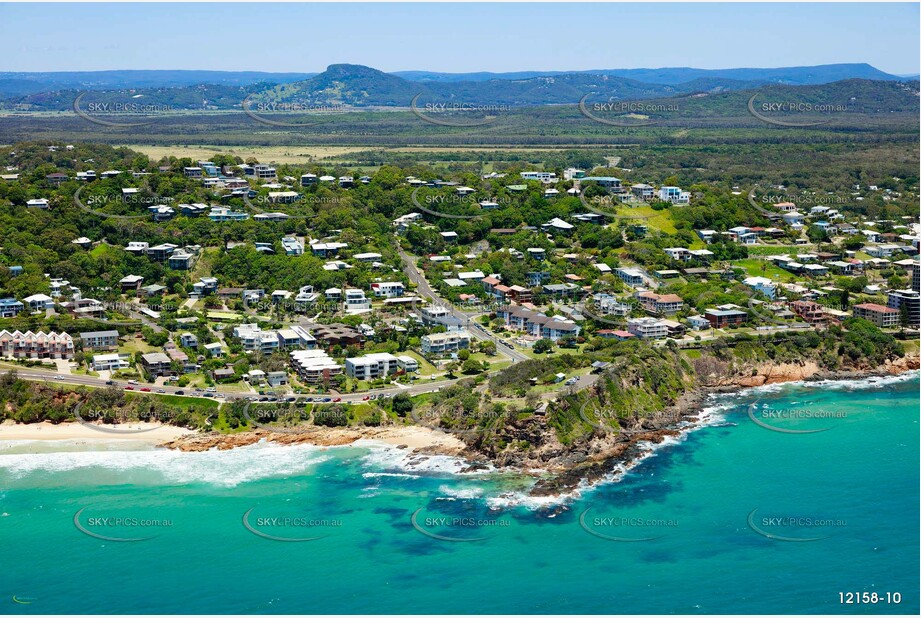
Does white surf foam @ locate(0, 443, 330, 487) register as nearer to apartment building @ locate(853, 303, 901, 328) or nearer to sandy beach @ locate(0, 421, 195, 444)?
sandy beach @ locate(0, 421, 195, 444)

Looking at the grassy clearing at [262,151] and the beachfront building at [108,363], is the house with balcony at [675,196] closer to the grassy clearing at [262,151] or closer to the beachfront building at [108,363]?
the grassy clearing at [262,151]

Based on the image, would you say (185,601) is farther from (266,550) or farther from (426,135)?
(426,135)

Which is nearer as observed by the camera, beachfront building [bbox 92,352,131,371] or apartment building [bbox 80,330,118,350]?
beachfront building [bbox 92,352,131,371]

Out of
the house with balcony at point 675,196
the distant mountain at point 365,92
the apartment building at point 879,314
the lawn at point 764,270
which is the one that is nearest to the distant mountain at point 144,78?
the distant mountain at point 365,92

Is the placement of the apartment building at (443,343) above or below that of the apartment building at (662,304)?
below

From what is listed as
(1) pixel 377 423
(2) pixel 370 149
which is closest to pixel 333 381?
(1) pixel 377 423

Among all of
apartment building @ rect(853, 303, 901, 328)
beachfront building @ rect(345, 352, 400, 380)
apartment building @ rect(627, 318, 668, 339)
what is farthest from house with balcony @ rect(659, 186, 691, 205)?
beachfront building @ rect(345, 352, 400, 380)
